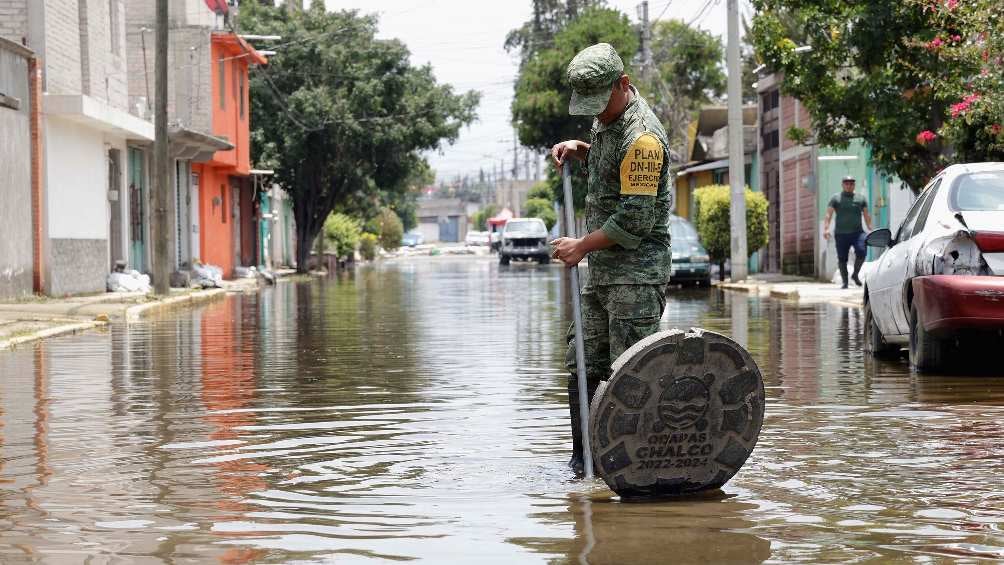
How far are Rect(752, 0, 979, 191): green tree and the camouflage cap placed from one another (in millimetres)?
15218

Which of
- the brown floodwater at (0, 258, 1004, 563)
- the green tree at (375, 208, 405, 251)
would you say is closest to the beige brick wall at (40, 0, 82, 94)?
the brown floodwater at (0, 258, 1004, 563)

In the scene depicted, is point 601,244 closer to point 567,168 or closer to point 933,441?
point 567,168

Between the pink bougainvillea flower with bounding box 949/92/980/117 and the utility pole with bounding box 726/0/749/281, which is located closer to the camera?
the pink bougainvillea flower with bounding box 949/92/980/117

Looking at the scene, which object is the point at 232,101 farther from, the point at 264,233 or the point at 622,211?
the point at 622,211

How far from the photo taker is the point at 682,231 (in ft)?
123

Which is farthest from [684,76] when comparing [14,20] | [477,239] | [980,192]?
[477,239]

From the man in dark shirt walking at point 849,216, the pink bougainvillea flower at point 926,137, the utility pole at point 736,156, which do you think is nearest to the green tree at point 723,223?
the utility pole at point 736,156

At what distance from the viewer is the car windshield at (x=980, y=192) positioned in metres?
12.1

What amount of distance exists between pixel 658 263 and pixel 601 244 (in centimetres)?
33

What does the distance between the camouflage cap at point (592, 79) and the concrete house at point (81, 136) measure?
74.6 feet

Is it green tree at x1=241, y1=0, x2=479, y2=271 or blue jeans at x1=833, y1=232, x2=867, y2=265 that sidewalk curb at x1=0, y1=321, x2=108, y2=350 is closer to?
blue jeans at x1=833, y1=232, x2=867, y2=265

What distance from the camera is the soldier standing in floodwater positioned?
7.11 metres

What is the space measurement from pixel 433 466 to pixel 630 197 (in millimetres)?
1747

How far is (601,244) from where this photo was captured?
7117 millimetres
